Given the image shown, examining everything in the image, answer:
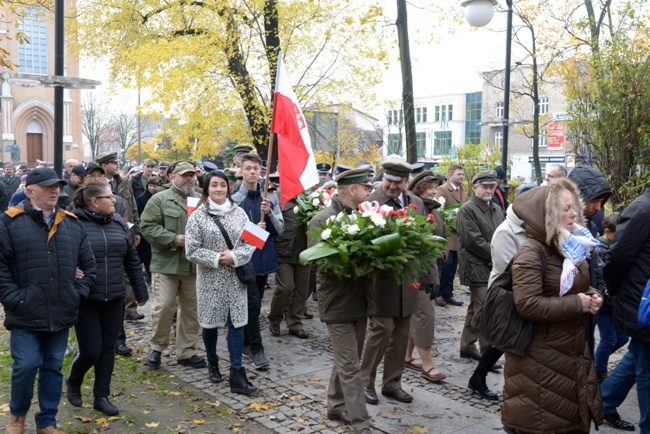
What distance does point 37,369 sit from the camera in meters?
4.96

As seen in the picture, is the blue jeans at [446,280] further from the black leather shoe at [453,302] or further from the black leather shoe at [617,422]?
the black leather shoe at [617,422]

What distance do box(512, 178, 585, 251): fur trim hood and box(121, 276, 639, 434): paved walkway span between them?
2.13m

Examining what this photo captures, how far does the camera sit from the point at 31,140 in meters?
58.7

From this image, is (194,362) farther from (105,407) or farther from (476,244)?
(476,244)

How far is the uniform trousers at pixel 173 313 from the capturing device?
6.89 metres

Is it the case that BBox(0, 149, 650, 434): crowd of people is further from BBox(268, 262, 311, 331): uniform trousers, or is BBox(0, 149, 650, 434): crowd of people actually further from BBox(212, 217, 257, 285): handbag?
BBox(268, 262, 311, 331): uniform trousers

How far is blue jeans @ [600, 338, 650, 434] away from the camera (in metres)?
4.71

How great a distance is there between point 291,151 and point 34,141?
59.2 m

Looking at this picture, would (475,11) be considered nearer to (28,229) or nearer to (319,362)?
(319,362)

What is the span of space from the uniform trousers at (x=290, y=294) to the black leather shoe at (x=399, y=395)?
2.38m

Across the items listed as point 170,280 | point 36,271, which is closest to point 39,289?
point 36,271

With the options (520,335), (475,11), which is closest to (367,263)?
(520,335)

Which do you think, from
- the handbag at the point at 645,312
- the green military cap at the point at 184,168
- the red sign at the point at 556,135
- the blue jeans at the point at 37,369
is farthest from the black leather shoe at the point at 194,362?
the red sign at the point at 556,135

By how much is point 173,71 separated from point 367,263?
1113cm
